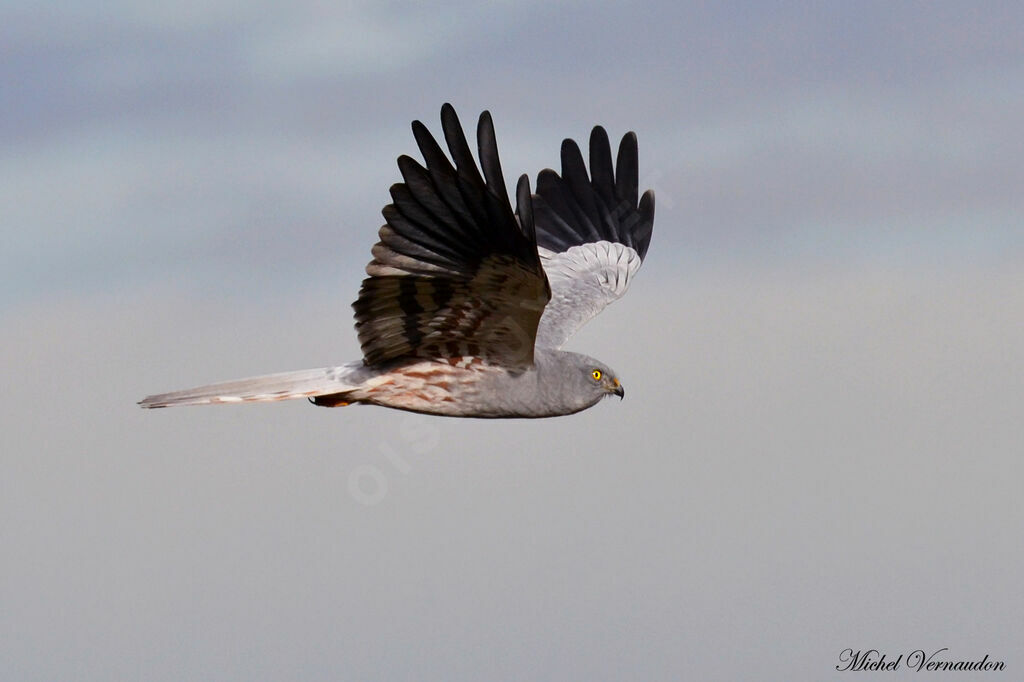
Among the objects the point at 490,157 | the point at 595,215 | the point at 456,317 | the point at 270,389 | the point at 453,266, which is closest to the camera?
the point at 490,157

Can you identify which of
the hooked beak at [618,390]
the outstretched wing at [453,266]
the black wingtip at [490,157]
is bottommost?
the hooked beak at [618,390]

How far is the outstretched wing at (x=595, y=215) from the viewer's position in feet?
50.2

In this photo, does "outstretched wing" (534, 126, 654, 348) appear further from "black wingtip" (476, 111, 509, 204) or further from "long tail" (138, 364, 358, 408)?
"black wingtip" (476, 111, 509, 204)

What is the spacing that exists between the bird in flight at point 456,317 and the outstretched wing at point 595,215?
1.03 m

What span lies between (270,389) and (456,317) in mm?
1679

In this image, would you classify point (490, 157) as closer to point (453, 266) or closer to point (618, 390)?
point (453, 266)

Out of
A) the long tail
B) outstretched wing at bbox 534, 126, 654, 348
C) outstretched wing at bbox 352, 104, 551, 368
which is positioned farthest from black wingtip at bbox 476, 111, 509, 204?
outstretched wing at bbox 534, 126, 654, 348

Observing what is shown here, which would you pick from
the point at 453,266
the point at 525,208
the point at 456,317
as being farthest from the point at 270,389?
the point at 525,208

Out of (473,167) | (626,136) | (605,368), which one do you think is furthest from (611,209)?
(473,167)

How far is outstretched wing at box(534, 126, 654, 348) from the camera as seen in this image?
50.2 ft

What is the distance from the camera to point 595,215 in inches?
615

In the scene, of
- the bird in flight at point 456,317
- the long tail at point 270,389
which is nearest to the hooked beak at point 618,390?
the bird in flight at point 456,317

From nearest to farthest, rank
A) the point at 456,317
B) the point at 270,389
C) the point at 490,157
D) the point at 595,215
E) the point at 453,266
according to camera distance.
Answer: the point at 490,157 < the point at 453,266 < the point at 456,317 < the point at 270,389 < the point at 595,215

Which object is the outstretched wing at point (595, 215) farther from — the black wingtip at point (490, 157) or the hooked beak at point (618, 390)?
the black wingtip at point (490, 157)
